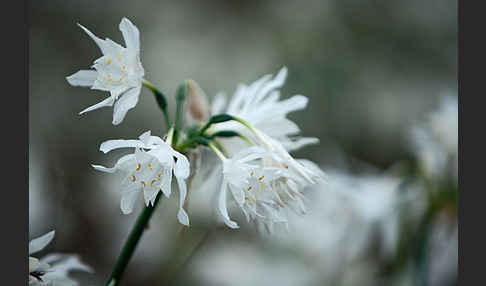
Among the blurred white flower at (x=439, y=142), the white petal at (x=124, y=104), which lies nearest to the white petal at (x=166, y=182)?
the white petal at (x=124, y=104)

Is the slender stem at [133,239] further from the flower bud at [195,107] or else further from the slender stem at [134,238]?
the flower bud at [195,107]

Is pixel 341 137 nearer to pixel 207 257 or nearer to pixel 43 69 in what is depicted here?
pixel 207 257

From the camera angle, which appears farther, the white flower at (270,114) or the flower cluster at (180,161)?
the white flower at (270,114)

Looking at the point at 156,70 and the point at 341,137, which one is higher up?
the point at 156,70

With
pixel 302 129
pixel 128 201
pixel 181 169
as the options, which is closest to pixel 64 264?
pixel 128 201

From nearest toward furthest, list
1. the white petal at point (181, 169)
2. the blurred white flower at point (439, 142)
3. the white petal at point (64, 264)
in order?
the white petal at point (181, 169), the white petal at point (64, 264), the blurred white flower at point (439, 142)

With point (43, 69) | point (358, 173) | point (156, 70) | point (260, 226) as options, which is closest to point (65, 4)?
point (43, 69)

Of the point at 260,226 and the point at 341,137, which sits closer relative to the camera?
the point at 260,226

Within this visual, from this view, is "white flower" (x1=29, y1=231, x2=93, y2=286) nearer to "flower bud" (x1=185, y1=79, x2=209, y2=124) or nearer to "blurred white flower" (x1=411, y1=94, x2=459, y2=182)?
"flower bud" (x1=185, y1=79, x2=209, y2=124)
